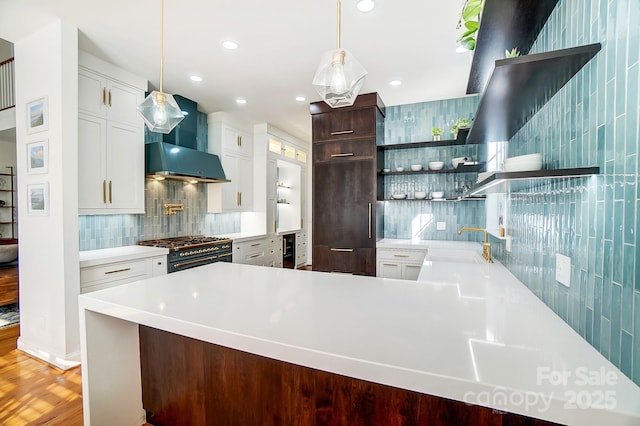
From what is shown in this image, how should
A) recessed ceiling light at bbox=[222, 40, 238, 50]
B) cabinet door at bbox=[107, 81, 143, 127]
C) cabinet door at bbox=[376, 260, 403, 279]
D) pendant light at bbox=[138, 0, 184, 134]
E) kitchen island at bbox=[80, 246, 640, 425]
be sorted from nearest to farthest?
kitchen island at bbox=[80, 246, 640, 425]
pendant light at bbox=[138, 0, 184, 134]
recessed ceiling light at bbox=[222, 40, 238, 50]
cabinet door at bbox=[107, 81, 143, 127]
cabinet door at bbox=[376, 260, 403, 279]

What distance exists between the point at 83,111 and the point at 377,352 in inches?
127

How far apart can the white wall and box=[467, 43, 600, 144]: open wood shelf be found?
9.64 ft

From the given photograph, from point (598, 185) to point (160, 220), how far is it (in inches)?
160

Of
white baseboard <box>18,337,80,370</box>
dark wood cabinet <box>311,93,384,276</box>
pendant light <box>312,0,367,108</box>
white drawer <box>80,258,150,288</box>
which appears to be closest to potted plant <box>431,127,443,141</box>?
dark wood cabinet <box>311,93,384,276</box>

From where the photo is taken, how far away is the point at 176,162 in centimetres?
339

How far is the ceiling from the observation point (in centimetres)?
208

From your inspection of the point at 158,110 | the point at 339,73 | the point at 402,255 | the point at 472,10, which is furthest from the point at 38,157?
the point at 402,255

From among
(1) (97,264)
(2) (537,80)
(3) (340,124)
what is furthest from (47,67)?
(2) (537,80)

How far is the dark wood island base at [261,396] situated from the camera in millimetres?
933

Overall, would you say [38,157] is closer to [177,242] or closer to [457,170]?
[177,242]

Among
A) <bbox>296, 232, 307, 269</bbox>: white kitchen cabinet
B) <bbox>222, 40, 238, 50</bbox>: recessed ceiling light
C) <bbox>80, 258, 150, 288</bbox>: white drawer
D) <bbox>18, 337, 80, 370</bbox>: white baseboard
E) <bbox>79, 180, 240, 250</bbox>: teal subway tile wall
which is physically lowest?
<bbox>18, 337, 80, 370</bbox>: white baseboard

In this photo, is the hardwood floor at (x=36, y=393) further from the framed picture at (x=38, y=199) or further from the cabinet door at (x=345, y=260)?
the cabinet door at (x=345, y=260)

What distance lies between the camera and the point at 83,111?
2.68 metres

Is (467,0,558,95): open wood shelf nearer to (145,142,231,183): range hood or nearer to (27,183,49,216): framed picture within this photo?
(145,142,231,183): range hood
